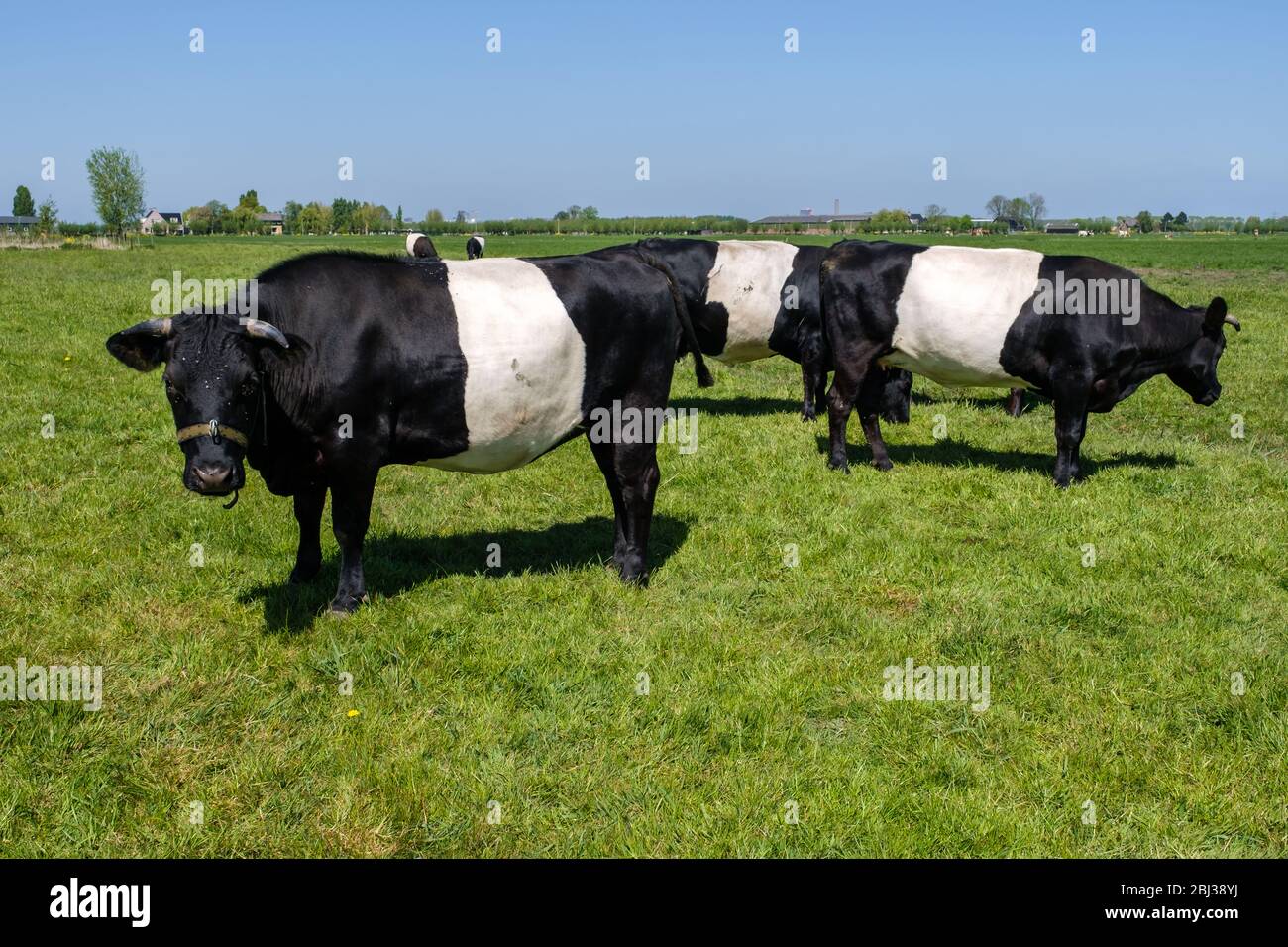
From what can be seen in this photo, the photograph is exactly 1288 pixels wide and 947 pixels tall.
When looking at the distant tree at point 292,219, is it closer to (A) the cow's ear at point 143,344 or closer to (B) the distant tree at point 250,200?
(B) the distant tree at point 250,200

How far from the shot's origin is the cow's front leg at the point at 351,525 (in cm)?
647

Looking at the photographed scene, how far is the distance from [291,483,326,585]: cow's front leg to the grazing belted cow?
5672 millimetres

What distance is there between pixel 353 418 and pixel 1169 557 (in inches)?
247

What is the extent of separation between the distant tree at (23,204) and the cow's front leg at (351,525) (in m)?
171

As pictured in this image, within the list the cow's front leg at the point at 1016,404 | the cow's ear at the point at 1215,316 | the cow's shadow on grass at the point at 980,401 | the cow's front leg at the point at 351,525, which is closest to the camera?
the cow's front leg at the point at 351,525

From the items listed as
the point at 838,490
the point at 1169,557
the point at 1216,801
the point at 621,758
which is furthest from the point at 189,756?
the point at 1169,557

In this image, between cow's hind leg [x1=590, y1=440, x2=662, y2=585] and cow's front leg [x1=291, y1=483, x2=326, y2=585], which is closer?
cow's front leg [x1=291, y1=483, x2=326, y2=585]

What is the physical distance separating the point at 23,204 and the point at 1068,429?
175030mm

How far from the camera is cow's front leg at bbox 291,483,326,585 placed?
693 centimetres

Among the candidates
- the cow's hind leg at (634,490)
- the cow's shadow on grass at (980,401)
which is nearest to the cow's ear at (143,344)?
the cow's hind leg at (634,490)

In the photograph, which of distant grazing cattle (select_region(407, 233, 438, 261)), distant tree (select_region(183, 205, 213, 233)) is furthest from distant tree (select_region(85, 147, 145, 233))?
distant grazing cattle (select_region(407, 233, 438, 261))

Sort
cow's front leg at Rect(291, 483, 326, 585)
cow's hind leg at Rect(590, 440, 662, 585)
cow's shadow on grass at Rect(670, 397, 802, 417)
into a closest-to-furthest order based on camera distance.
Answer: cow's front leg at Rect(291, 483, 326, 585) < cow's hind leg at Rect(590, 440, 662, 585) < cow's shadow on grass at Rect(670, 397, 802, 417)

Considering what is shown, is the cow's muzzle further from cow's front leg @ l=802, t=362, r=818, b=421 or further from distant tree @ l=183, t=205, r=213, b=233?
distant tree @ l=183, t=205, r=213, b=233

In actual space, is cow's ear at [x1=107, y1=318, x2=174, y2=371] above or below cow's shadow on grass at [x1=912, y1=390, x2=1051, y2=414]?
above
